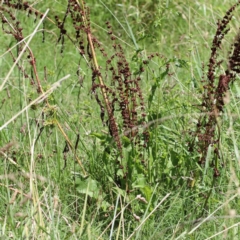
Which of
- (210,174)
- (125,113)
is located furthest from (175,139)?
(125,113)

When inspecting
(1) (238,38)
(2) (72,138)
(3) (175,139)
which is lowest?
(2) (72,138)

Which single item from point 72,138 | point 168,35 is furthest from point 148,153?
point 168,35

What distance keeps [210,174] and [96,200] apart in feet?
1.65

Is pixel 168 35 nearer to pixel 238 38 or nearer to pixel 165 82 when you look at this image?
pixel 165 82

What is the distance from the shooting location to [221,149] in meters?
2.63

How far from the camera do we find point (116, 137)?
2453 mm

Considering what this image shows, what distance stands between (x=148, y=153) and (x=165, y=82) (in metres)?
1.17

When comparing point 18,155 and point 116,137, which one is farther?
point 18,155

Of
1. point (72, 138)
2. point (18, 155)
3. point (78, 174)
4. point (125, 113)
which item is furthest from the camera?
point (72, 138)

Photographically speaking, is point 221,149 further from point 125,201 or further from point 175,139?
point 125,201

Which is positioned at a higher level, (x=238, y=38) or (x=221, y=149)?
(x=238, y=38)

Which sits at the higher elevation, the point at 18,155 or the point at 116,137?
the point at 116,137

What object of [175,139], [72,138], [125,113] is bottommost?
[72,138]

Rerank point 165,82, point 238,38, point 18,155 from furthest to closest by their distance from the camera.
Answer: point 165,82
point 18,155
point 238,38
